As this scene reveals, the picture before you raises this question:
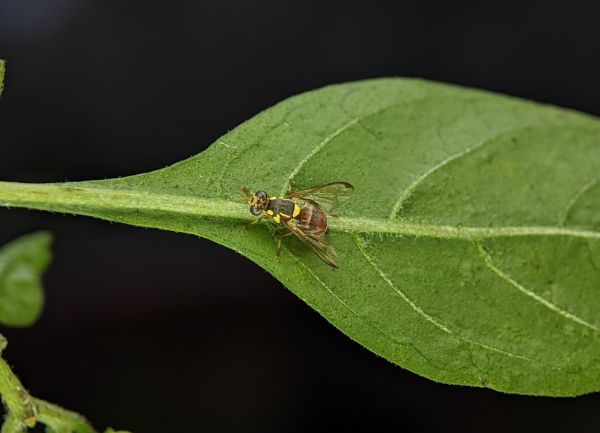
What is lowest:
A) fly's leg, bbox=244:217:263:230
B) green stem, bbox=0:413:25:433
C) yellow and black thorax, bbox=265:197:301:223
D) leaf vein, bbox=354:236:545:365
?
green stem, bbox=0:413:25:433

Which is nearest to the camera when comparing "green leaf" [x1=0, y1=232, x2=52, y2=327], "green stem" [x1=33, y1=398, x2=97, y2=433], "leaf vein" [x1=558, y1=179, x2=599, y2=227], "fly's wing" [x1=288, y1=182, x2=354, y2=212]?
"green stem" [x1=33, y1=398, x2=97, y2=433]

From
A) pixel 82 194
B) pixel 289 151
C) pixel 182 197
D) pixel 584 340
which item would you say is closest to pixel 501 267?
pixel 584 340

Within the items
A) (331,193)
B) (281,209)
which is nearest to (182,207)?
(281,209)

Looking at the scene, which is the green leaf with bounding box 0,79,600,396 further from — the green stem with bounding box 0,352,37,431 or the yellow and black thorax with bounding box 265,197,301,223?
the green stem with bounding box 0,352,37,431

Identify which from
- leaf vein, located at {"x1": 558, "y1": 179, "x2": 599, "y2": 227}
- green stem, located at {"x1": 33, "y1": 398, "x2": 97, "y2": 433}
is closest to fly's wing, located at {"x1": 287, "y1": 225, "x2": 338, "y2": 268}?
leaf vein, located at {"x1": 558, "y1": 179, "x2": 599, "y2": 227}

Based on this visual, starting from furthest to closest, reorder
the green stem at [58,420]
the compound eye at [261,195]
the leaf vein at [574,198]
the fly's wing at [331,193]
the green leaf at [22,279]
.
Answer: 1. the green leaf at [22,279]
2. the leaf vein at [574,198]
3. the fly's wing at [331,193]
4. the compound eye at [261,195]
5. the green stem at [58,420]

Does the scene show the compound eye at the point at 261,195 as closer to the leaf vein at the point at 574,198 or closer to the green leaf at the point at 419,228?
the green leaf at the point at 419,228

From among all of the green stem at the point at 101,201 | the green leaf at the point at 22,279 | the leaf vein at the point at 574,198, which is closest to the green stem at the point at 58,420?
the green leaf at the point at 22,279
